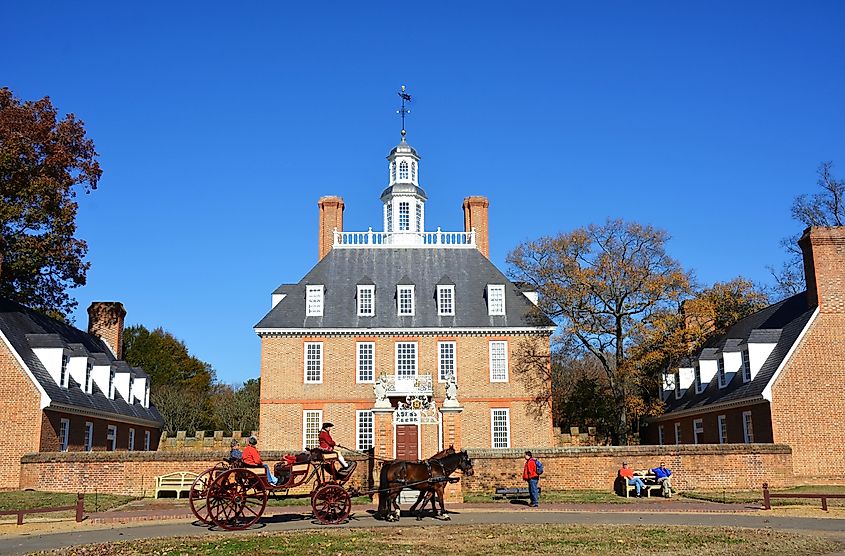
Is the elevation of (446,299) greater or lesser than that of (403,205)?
lesser

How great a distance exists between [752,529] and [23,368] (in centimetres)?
2329

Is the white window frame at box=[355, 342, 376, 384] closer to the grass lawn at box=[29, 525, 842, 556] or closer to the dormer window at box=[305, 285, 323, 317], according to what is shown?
the dormer window at box=[305, 285, 323, 317]

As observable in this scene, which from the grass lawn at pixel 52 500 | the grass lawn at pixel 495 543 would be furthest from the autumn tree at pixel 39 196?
the grass lawn at pixel 495 543

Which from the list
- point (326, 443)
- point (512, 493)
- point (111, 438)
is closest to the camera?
point (326, 443)

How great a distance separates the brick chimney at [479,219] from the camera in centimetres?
4269

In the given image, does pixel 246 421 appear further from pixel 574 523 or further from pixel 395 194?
pixel 574 523

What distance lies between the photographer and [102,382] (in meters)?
35.3

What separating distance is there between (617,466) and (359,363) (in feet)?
52.0

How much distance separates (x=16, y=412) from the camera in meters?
27.4

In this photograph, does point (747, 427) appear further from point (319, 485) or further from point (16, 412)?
point (16, 412)

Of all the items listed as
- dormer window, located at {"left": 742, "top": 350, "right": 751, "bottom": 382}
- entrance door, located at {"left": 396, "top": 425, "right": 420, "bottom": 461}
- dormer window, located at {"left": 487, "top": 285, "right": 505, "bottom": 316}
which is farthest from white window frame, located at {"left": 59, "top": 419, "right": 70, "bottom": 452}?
dormer window, located at {"left": 742, "top": 350, "right": 751, "bottom": 382}

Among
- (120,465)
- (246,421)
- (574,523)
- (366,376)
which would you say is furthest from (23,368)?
(246,421)

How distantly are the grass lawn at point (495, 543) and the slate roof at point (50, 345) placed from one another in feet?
54.6

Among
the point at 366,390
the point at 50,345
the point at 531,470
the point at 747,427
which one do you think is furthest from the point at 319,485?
the point at 366,390
